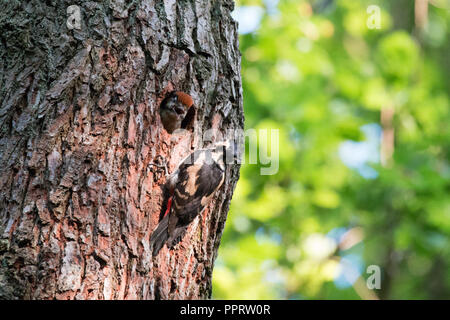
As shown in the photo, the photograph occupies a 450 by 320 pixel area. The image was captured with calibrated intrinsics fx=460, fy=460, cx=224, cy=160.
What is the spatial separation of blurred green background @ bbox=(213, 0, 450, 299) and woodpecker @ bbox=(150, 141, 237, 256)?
3.09 m

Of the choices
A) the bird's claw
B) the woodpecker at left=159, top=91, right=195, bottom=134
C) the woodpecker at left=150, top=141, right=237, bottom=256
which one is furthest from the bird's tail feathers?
the woodpecker at left=159, top=91, right=195, bottom=134

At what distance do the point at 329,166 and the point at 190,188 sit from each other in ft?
16.7

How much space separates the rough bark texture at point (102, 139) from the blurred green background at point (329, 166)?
10.5 ft

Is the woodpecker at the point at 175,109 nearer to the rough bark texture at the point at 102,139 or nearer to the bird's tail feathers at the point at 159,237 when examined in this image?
the rough bark texture at the point at 102,139

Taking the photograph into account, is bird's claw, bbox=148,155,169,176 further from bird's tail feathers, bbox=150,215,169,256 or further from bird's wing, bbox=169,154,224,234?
bird's tail feathers, bbox=150,215,169,256

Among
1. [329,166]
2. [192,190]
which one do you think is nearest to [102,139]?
[192,190]

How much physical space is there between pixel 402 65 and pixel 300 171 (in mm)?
2173

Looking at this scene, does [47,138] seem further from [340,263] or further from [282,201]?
[340,263]

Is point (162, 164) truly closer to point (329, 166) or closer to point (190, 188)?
point (190, 188)

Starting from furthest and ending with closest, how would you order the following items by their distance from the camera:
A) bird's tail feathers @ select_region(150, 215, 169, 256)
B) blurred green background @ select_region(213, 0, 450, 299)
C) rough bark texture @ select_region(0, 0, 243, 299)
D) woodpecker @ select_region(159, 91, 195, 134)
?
blurred green background @ select_region(213, 0, 450, 299)
woodpecker @ select_region(159, 91, 195, 134)
bird's tail feathers @ select_region(150, 215, 169, 256)
rough bark texture @ select_region(0, 0, 243, 299)

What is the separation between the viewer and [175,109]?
246 cm

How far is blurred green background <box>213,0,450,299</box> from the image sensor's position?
6.55m

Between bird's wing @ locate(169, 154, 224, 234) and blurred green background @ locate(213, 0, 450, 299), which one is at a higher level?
blurred green background @ locate(213, 0, 450, 299)

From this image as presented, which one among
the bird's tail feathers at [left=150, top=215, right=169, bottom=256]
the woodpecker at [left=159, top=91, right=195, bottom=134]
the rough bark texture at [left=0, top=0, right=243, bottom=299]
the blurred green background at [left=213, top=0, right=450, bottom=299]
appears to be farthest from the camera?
the blurred green background at [left=213, top=0, right=450, bottom=299]
